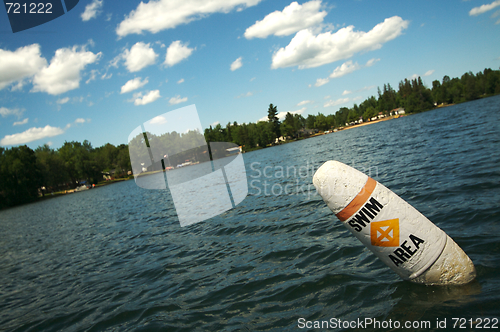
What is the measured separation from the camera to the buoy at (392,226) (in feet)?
14.8

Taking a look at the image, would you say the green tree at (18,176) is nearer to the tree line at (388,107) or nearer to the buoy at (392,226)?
the tree line at (388,107)

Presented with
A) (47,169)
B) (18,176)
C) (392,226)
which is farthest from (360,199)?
(47,169)

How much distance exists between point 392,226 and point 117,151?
145m

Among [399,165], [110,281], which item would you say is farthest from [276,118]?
[110,281]

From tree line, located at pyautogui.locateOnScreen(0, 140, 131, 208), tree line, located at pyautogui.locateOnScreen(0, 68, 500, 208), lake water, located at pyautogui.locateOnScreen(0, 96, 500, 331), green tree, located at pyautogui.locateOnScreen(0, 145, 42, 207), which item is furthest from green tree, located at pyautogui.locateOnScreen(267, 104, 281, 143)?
lake water, located at pyautogui.locateOnScreen(0, 96, 500, 331)

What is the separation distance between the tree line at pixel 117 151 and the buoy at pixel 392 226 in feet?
19.5

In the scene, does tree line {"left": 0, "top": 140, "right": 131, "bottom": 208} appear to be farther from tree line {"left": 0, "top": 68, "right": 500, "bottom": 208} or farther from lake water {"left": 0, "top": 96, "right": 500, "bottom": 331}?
lake water {"left": 0, "top": 96, "right": 500, "bottom": 331}

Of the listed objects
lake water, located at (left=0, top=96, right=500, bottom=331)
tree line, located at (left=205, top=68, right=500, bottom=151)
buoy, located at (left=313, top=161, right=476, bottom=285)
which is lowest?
lake water, located at (left=0, top=96, right=500, bottom=331)

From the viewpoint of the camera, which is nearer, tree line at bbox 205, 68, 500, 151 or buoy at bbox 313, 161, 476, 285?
buoy at bbox 313, 161, 476, 285

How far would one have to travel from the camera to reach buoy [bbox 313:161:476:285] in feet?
14.8

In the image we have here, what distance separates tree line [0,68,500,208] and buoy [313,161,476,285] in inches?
233

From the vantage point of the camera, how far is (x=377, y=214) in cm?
451

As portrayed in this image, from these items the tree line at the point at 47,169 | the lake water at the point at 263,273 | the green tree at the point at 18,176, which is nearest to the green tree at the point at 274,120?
the tree line at the point at 47,169

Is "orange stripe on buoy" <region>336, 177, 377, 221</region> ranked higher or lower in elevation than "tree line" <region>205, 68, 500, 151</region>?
lower
